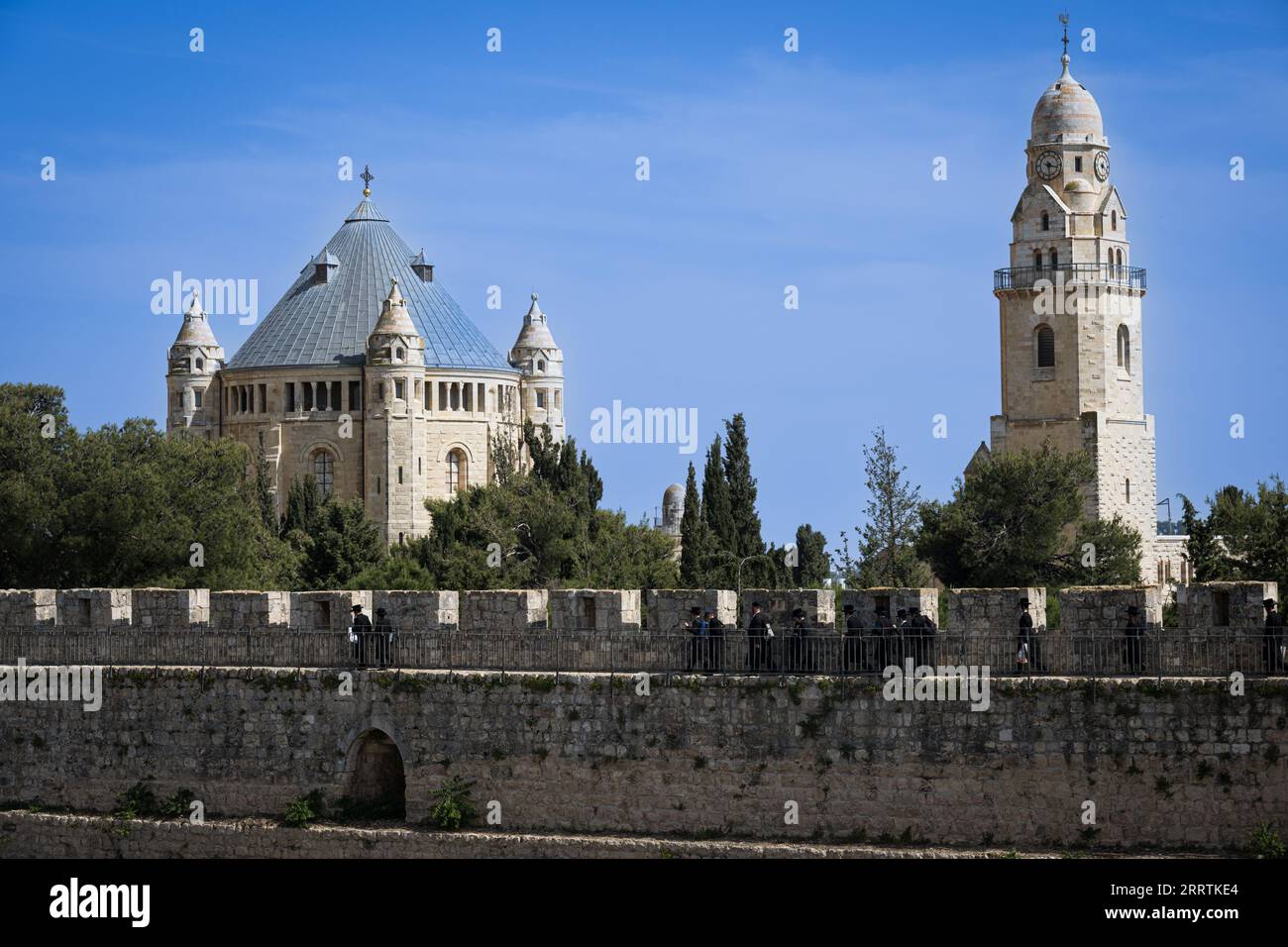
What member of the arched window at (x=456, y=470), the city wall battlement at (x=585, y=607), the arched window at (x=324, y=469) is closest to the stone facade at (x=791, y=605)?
the city wall battlement at (x=585, y=607)

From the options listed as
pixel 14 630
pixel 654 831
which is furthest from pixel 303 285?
pixel 654 831

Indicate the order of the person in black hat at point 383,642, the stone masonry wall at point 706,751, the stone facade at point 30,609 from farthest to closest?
the stone facade at point 30,609 < the person in black hat at point 383,642 < the stone masonry wall at point 706,751

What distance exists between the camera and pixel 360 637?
92.5ft

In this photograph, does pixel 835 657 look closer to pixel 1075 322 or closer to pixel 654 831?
pixel 654 831

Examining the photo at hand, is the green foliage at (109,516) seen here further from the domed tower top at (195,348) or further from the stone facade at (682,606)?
the domed tower top at (195,348)

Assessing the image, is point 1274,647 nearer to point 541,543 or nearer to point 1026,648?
point 1026,648

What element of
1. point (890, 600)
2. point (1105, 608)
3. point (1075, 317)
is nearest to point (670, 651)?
point (890, 600)

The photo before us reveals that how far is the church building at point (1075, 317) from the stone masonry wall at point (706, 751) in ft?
184

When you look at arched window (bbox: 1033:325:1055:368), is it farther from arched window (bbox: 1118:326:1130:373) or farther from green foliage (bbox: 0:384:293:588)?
green foliage (bbox: 0:384:293:588)

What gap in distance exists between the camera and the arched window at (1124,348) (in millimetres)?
82875

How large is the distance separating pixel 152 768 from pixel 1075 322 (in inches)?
2275

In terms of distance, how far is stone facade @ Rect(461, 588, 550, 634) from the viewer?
27.9 metres

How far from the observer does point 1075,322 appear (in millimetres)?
81812

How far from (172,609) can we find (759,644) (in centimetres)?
885
